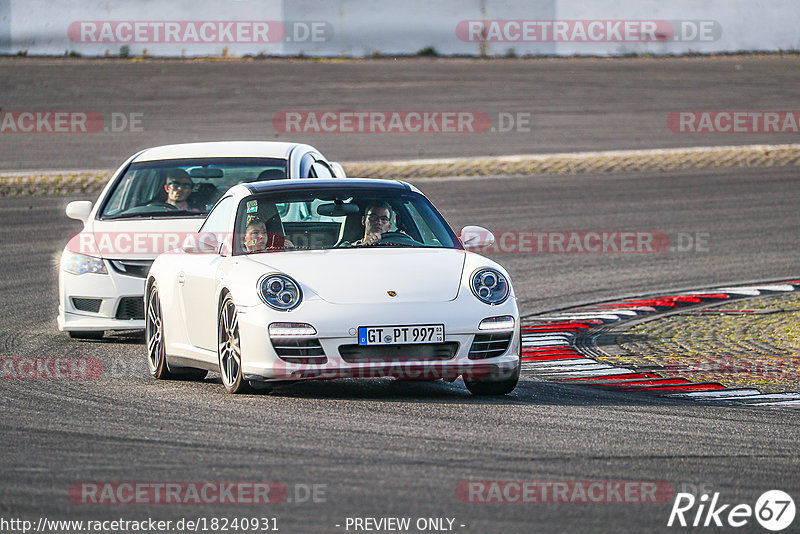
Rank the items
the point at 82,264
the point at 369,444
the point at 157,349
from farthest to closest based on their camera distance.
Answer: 1. the point at 82,264
2. the point at 157,349
3. the point at 369,444

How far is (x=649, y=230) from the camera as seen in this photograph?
1836cm

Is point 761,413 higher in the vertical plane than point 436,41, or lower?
lower

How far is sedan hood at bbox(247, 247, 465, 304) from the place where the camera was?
26.3 feet

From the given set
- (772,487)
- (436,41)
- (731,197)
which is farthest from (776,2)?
(772,487)

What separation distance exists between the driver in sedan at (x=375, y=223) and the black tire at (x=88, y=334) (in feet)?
11.2

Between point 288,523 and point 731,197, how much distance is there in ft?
54.5

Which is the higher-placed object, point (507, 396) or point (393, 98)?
point (393, 98)

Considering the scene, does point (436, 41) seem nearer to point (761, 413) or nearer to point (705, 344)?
point (705, 344)

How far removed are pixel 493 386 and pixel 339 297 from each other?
1.06 metres

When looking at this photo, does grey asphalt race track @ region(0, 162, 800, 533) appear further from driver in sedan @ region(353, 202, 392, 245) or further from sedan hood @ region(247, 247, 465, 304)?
driver in sedan @ region(353, 202, 392, 245)

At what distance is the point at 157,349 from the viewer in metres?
9.59

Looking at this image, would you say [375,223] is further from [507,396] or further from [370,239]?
[507,396]
